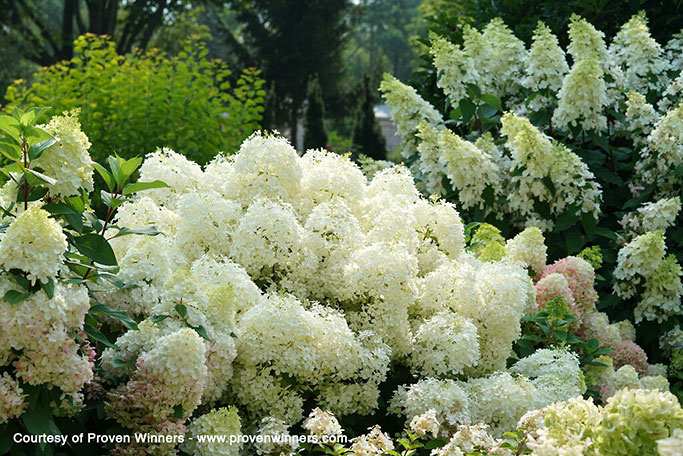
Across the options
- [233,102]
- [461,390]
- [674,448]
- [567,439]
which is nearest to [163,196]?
[461,390]

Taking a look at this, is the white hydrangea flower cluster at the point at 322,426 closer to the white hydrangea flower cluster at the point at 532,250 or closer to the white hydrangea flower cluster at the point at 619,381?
the white hydrangea flower cluster at the point at 619,381

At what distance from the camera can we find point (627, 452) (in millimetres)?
1710

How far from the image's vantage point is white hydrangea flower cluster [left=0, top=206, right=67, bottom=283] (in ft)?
6.18

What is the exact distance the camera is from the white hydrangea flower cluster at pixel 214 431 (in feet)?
7.53

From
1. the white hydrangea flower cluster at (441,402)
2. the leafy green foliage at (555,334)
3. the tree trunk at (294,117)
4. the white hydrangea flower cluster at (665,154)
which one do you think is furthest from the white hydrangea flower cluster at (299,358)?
the tree trunk at (294,117)

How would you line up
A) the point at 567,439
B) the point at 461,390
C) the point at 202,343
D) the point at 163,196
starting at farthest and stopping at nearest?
1. the point at 163,196
2. the point at 461,390
3. the point at 202,343
4. the point at 567,439

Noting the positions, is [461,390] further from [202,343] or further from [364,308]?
[202,343]

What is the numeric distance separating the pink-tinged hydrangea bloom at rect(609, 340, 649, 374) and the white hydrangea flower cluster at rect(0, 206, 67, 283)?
10.1ft

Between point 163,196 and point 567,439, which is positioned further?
point 163,196

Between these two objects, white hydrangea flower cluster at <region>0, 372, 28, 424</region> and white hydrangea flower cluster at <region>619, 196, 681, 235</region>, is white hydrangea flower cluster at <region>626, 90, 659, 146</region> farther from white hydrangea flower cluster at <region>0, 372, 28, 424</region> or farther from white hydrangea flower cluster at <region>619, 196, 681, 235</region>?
white hydrangea flower cluster at <region>0, 372, 28, 424</region>

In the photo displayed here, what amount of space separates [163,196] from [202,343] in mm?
1319

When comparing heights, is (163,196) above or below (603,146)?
below

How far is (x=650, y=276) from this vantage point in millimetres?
4254

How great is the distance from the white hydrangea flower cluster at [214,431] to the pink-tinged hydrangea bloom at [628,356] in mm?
2420
